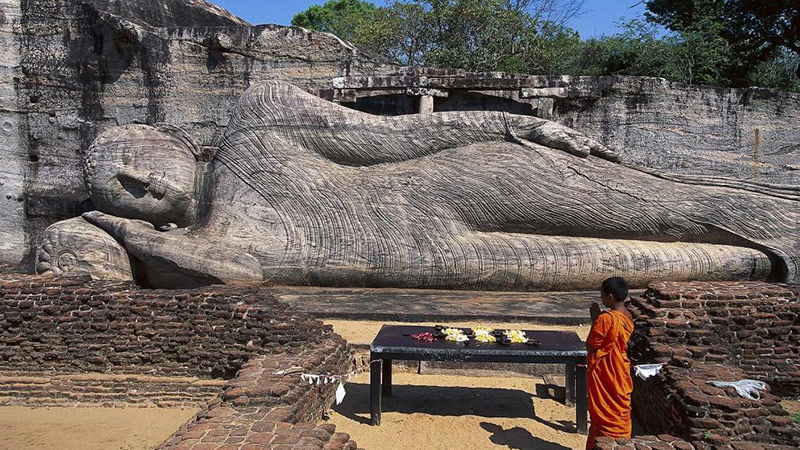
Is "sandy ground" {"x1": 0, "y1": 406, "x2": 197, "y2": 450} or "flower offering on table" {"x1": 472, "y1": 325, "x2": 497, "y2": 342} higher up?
"flower offering on table" {"x1": 472, "y1": 325, "x2": 497, "y2": 342}

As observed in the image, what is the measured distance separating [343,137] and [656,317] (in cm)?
395

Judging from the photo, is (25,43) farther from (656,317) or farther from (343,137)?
(656,317)

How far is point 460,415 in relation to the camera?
14.5 feet

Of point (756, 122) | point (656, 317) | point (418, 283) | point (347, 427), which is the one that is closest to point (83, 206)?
point (418, 283)

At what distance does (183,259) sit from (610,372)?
4632mm

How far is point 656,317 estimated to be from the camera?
4551 mm

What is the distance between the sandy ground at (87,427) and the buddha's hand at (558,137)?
173 inches

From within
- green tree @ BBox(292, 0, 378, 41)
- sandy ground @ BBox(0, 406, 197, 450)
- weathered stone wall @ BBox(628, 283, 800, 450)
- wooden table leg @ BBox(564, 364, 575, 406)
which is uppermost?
green tree @ BBox(292, 0, 378, 41)

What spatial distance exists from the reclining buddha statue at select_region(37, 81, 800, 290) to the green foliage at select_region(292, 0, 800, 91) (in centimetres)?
724

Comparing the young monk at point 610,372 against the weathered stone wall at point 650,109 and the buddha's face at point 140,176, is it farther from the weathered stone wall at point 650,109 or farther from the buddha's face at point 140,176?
the buddha's face at point 140,176

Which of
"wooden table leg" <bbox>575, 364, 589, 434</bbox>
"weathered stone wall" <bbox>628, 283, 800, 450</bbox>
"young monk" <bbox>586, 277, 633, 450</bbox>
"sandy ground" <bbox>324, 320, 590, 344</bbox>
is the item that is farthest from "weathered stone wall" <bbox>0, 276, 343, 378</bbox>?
"weathered stone wall" <bbox>628, 283, 800, 450</bbox>

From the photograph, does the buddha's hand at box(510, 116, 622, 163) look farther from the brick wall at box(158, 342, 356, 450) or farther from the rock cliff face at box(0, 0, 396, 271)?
the brick wall at box(158, 342, 356, 450)

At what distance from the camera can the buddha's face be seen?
7.27 meters

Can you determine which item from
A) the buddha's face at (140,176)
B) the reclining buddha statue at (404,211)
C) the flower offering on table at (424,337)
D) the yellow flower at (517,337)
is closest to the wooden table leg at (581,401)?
the yellow flower at (517,337)
